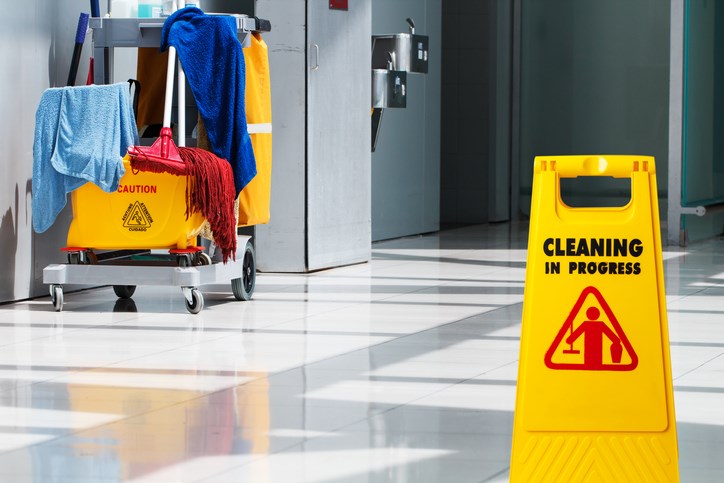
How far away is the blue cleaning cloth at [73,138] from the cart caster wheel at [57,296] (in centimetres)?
26

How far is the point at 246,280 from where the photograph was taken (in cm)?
612

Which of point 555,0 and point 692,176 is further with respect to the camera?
point 555,0

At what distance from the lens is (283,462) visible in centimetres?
292

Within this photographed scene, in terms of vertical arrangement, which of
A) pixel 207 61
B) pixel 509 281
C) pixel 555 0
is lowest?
pixel 509 281

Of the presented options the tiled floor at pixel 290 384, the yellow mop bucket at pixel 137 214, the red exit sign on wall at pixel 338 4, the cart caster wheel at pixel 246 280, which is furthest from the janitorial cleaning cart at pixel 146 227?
the red exit sign on wall at pixel 338 4

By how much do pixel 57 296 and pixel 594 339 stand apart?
3666 mm

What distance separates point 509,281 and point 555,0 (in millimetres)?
5973

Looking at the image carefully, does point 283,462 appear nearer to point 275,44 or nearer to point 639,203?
point 639,203

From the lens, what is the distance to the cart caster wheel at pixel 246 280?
604 cm

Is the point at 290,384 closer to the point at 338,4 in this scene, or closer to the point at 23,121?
the point at 23,121

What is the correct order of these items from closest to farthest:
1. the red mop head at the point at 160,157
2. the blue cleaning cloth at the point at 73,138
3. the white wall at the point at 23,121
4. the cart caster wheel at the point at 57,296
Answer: the red mop head at the point at 160,157 → the blue cleaning cloth at the point at 73,138 → the cart caster wheel at the point at 57,296 → the white wall at the point at 23,121

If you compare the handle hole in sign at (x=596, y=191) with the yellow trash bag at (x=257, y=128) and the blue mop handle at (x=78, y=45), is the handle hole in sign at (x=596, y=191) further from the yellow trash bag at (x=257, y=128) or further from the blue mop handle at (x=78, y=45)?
the blue mop handle at (x=78, y=45)

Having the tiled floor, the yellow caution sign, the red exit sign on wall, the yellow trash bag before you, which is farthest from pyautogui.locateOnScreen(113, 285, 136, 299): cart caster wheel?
the yellow caution sign

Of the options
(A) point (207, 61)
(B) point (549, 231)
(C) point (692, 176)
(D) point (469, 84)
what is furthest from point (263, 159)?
(D) point (469, 84)
